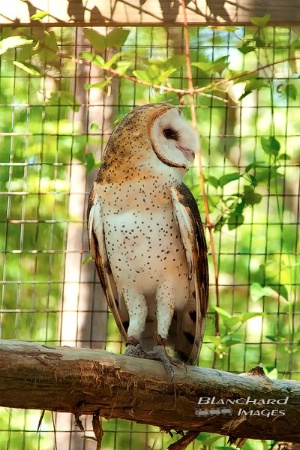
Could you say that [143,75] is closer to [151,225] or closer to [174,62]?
[174,62]

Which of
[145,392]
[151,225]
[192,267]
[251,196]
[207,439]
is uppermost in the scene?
[251,196]

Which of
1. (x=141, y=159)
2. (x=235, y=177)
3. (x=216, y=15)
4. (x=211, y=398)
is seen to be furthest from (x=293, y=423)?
(x=216, y=15)

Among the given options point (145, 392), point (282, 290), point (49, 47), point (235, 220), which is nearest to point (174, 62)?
point (49, 47)

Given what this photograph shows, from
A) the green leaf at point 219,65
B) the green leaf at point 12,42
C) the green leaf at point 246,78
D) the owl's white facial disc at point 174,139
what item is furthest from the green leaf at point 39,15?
the green leaf at point 246,78

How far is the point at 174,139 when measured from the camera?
8.29 feet

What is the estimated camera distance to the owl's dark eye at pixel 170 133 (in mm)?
2504

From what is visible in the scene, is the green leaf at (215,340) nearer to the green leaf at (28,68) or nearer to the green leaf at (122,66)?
the green leaf at (122,66)

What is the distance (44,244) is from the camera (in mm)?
4762

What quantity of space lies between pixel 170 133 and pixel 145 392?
2.84 ft

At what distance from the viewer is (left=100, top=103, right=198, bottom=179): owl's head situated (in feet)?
8.00

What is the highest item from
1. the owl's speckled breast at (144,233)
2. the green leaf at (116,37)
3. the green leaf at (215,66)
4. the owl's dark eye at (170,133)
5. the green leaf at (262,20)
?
the green leaf at (262,20)

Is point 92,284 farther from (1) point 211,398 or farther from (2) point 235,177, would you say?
(1) point 211,398

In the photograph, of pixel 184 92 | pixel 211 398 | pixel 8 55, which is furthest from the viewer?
pixel 8 55

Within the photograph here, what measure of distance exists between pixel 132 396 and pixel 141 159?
0.76 m
